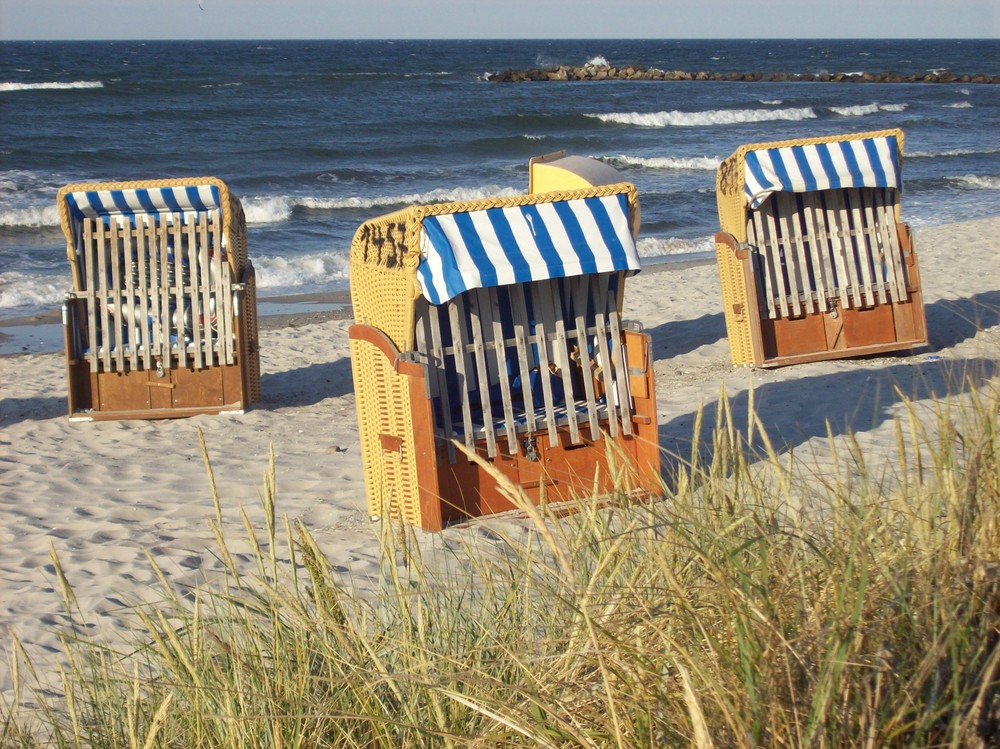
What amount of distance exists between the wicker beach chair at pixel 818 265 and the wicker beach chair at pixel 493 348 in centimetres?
280

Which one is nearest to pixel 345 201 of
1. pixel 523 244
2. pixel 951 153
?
pixel 951 153

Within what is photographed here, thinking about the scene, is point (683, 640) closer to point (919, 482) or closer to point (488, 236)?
point (919, 482)

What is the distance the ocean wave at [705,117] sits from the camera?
37.4 m

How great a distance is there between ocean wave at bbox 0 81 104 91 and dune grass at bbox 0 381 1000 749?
43.0m

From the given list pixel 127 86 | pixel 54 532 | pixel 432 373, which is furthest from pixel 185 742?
pixel 127 86

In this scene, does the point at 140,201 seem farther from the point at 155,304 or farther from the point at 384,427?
the point at 384,427

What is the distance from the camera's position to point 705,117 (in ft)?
128

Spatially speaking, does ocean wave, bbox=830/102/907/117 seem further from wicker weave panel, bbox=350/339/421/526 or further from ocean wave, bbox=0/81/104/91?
wicker weave panel, bbox=350/339/421/526

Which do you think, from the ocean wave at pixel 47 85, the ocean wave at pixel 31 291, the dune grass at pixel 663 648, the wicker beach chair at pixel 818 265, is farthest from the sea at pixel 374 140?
the dune grass at pixel 663 648

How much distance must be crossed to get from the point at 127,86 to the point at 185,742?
4270cm

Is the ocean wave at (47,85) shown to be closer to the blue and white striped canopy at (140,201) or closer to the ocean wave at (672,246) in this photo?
the ocean wave at (672,246)

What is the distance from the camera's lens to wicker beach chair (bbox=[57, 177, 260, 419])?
7273 mm

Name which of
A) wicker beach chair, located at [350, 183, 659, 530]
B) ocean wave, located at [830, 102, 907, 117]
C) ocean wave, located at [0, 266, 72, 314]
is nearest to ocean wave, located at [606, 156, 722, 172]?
ocean wave, located at [0, 266, 72, 314]

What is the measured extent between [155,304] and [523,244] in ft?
12.0
